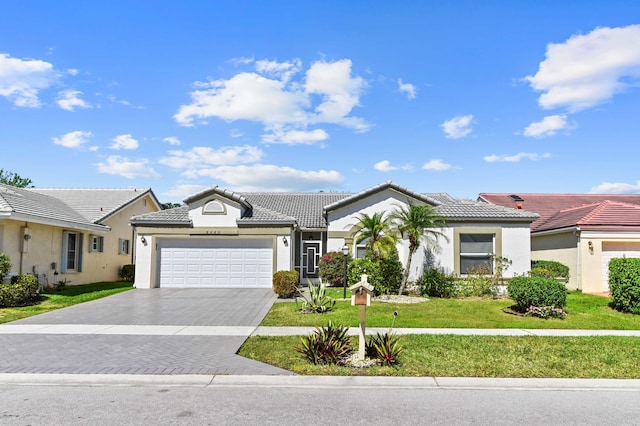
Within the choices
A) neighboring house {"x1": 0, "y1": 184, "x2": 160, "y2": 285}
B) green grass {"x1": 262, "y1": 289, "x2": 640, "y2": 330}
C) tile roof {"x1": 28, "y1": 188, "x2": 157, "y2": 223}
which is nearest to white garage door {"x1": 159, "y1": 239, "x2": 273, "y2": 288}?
neighboring house {"x1": 0, "y1": 184, "x2": 160, "y2": 285}

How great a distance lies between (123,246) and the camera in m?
26.7

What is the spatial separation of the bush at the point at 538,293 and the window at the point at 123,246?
21.1m

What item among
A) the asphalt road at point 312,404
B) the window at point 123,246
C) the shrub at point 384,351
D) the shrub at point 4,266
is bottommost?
the asphalt road at point 312,404

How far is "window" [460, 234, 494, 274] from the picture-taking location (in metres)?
19.3

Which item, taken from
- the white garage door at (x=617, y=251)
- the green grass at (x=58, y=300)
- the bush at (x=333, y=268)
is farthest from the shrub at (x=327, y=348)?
the white garage door at (x=617, y=251)

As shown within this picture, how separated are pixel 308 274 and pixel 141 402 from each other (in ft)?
59.2

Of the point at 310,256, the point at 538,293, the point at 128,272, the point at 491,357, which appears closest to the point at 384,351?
the point at 491,357

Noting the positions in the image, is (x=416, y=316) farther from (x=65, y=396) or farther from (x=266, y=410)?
(x=65, y=396)

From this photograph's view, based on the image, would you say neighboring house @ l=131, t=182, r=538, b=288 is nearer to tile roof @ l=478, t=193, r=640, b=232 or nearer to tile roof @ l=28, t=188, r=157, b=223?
tile roof @ l=28, t=188, r=157, b=223

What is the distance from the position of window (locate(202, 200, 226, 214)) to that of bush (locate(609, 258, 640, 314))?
48.9ft

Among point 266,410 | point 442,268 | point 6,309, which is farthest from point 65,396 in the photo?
point 442,268

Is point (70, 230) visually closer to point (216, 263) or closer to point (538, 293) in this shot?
point (216, 263)

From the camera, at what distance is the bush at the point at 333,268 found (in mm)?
20859

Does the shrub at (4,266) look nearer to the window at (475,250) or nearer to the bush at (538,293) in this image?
the bush at (538,293)
